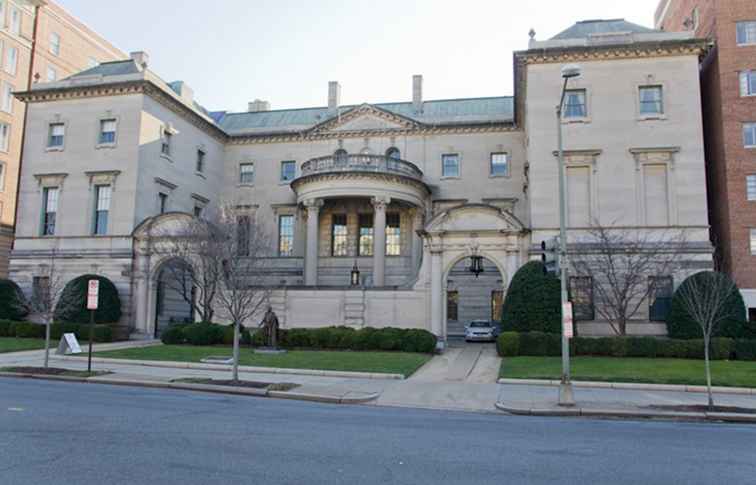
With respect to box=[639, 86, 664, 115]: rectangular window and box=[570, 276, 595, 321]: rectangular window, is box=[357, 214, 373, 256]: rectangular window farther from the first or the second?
box=[639, 86, 664, 115]: rectangular window

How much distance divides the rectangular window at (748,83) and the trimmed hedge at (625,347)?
15.0 m

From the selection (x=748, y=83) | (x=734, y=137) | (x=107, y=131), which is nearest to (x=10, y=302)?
(x=107, y=131)

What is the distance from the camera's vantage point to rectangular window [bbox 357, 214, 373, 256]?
4288cm

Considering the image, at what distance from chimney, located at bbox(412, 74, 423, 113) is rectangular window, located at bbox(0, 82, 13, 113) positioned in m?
33.7

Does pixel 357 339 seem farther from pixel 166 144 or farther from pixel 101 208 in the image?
pixel 166 144

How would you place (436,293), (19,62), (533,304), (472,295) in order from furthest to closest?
(19,62), (472,295), (436,293), (533,304)

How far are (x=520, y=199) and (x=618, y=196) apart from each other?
10.4 meters

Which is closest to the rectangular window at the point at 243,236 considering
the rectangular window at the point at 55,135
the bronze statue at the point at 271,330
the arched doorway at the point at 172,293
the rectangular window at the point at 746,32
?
the arched doorway at the point at 172,293

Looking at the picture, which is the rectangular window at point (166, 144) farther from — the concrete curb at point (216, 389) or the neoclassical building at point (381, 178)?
the concrete curb at point (216, 389)

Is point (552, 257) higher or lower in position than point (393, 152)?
lower

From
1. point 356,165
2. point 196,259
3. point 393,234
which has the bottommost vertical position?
point 196,259

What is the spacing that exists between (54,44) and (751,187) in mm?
58183

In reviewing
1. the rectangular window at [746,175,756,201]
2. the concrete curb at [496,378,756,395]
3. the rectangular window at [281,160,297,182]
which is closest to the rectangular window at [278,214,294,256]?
the rectangular window at [281,160,297,182]

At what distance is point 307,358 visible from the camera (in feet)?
78.6
